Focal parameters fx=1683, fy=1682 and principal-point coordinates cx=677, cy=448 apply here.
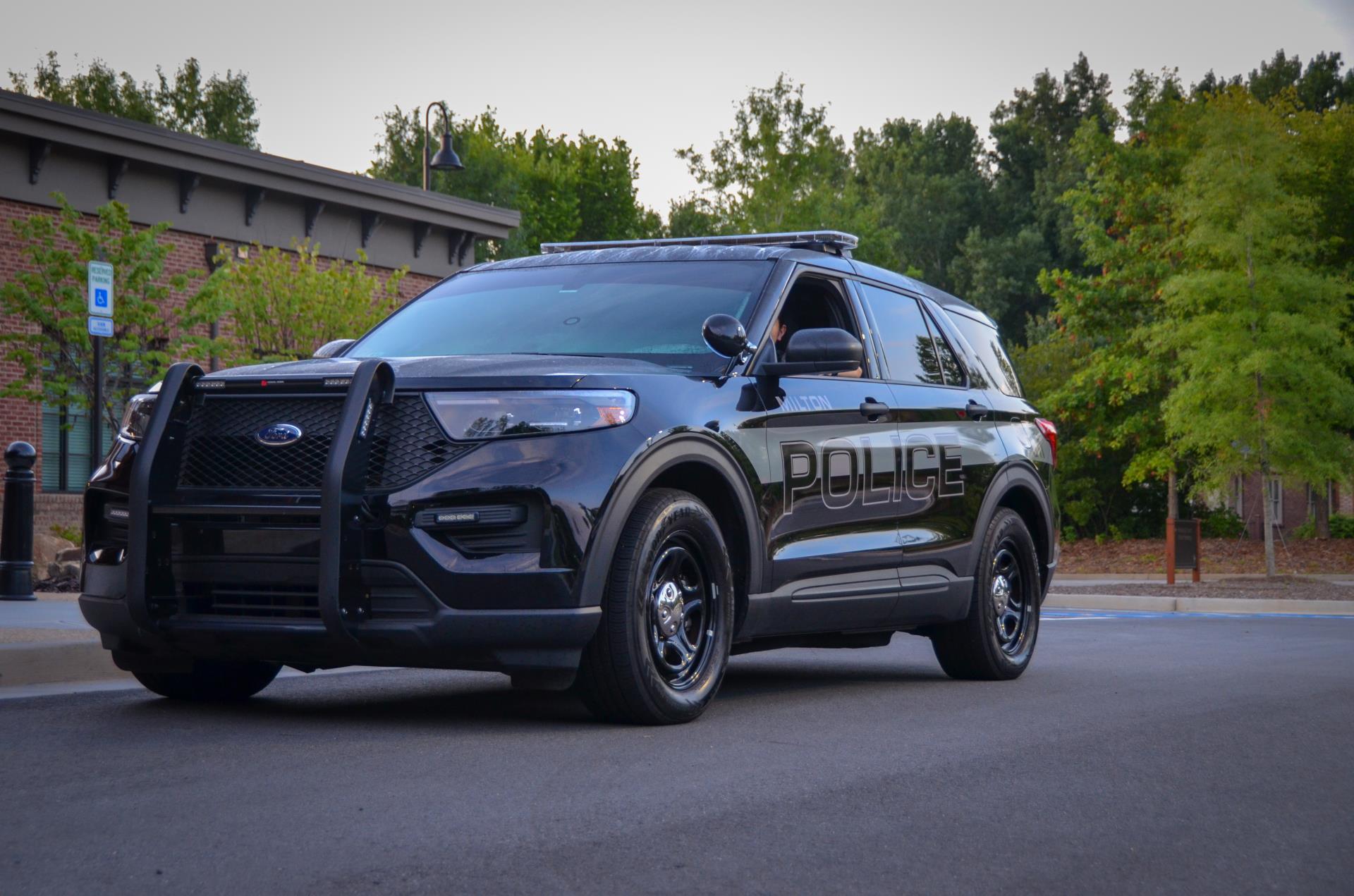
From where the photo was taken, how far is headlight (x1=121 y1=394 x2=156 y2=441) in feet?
20.8

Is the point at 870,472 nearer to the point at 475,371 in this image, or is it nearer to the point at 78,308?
the point at 475,371

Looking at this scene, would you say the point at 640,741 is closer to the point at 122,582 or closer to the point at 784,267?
the point at 122,582

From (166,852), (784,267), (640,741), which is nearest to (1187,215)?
(784,267)

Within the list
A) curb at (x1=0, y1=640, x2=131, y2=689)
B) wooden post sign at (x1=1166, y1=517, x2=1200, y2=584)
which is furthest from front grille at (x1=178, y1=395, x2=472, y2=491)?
wooden post sign at (x1=1166, y1=517, x2=1200, y2=584)

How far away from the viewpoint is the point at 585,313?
7230 mm

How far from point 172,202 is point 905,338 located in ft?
67.3

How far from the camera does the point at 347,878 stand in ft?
12.4

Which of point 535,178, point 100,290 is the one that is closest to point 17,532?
point 100,290

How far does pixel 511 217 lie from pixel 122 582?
28.6 meters

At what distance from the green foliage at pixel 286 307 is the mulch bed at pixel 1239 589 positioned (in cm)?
1084

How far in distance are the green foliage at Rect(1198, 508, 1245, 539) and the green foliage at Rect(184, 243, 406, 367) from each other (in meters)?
18.9

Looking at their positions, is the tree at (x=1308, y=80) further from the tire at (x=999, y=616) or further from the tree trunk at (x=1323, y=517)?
the tire at (x=999, y=616)

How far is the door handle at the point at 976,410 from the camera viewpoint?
8.65m

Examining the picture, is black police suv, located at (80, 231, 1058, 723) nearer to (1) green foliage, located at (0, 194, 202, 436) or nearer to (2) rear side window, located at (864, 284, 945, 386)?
(2) rear side window, located at (864, 284, 945, 386)
